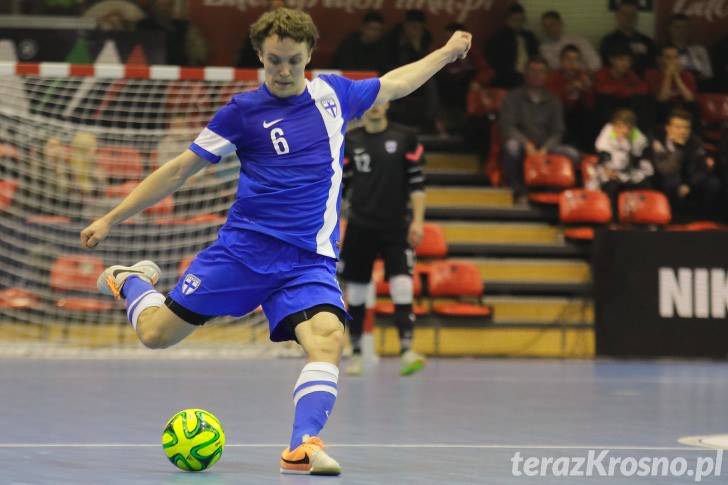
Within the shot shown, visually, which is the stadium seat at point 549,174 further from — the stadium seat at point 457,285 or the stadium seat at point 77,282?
the stadium seat at point 77,282

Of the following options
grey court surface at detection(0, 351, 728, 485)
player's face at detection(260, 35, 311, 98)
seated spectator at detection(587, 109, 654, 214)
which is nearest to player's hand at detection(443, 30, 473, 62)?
player's face at detection(260, 35, 311, 98)

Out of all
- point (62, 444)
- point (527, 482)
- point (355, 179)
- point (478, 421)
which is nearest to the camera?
point (527, 482)

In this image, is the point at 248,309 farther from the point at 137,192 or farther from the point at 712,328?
the point at 712,328

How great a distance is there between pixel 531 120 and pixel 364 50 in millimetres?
1964

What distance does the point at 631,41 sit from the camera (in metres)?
16.4

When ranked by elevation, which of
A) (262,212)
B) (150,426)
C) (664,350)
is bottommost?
(150,426)

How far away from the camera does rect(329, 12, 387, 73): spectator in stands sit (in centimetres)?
1464

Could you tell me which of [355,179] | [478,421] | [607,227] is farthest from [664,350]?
[478,421]

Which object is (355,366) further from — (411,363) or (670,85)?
(670,85)

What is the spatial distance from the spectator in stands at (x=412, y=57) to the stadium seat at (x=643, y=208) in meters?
2.55

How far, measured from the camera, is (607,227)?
13617 mm

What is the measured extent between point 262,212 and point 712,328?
8.04 meters

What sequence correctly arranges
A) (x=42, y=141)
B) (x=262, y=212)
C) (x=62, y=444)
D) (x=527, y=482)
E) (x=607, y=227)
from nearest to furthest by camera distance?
1. (x=527, y=482)
2. (x=262, y=212)
3. (x=62, y=444)
4. (x=42, y=141)
5. (x=607, y=227)

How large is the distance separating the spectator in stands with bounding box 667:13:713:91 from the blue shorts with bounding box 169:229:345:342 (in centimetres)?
1186
